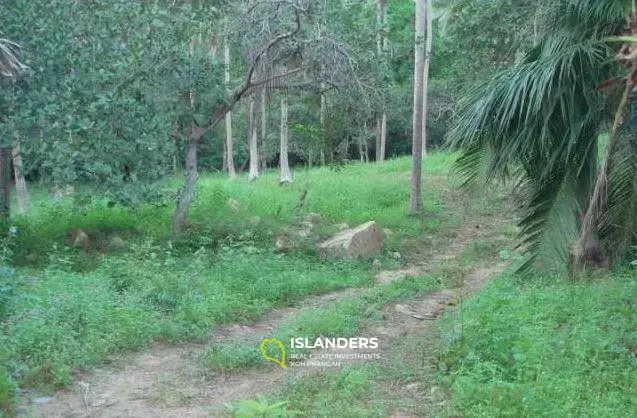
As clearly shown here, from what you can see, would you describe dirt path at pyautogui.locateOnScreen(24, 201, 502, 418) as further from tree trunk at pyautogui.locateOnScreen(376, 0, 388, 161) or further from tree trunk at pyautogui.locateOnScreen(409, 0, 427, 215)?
tree trunk at pyautogui.locateOnScreen(409, 0, 427, 215)

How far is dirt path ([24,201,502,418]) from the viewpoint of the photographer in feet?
19.2

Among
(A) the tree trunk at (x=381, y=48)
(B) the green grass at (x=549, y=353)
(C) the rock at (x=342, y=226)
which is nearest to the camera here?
(B) the green grass at (x=549, y=353)

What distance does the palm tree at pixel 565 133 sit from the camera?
332 inches

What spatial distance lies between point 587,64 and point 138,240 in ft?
24.5

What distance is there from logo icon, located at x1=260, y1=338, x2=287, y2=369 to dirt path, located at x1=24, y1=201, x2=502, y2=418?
14cm

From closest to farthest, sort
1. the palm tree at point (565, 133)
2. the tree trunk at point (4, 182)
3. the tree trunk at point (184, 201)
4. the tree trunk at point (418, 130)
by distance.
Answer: the palm tree at point (565, 133) → the tree trunk at point (4, 182) → the tree trunk at point (184, 201) → the tree trunk at point (418, 130)

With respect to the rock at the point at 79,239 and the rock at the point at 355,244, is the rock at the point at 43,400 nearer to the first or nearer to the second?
the rock at the point at 79,239

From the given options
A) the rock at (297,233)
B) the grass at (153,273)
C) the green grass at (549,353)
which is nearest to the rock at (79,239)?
the grass at (153,273)

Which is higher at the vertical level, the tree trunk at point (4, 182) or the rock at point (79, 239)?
the tree trunk at point (4, 182)

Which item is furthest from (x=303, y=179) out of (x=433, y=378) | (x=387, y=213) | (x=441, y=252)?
(x=433, y=378)

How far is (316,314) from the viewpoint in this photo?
8.59 m

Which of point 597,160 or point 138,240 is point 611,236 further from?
point 138,240

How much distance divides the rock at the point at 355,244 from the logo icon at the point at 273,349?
15.4 feet

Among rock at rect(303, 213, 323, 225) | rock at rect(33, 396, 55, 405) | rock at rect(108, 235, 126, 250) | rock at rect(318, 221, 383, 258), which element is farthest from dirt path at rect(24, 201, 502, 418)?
rock at rect(303, 213, 323, 225)
